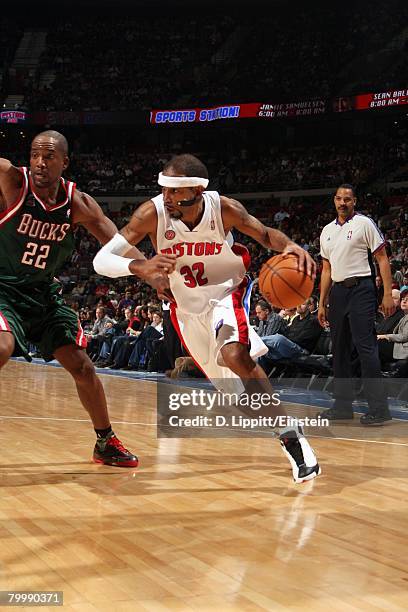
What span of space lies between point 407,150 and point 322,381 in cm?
1818

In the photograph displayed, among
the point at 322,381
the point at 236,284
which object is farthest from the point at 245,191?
the point at 236,284

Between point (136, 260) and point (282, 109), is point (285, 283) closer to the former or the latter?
point (136, 260)

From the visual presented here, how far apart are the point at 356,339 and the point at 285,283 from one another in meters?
2.10

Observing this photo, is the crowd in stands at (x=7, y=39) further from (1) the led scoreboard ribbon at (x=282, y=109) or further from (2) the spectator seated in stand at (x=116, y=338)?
(2) the spectator seated in stand at (x=116, y=338)

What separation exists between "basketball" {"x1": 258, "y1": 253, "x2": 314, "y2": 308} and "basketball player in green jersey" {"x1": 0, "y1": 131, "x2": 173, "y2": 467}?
73cm

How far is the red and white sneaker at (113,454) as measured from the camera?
444cm

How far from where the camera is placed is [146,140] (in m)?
32.3

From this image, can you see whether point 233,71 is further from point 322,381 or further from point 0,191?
point 0,191

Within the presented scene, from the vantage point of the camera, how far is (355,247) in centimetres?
615

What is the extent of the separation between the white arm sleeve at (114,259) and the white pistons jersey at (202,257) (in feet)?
0.84

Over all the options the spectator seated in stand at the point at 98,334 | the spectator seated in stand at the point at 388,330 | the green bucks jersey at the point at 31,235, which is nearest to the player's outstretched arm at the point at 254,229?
the green bucks jersey at the point at 31,235

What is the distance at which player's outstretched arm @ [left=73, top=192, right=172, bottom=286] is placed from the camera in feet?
11.8

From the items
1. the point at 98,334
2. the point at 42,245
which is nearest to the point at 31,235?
the point at 42,245

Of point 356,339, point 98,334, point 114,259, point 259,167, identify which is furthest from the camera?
point 259,167
